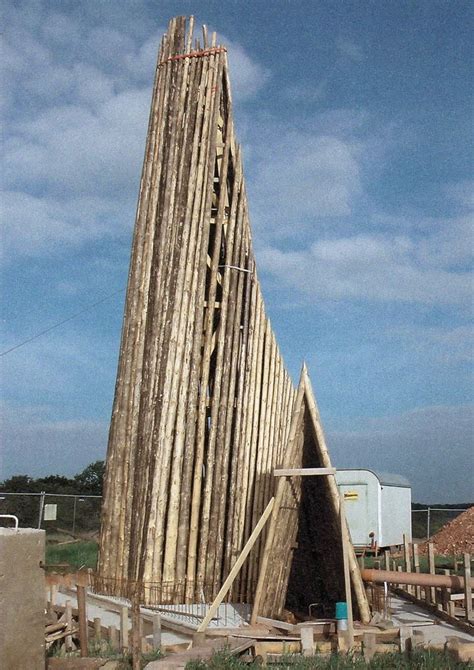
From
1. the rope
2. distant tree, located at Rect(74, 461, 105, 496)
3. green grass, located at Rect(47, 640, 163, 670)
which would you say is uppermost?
the rope

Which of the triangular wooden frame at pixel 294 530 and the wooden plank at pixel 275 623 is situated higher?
the triangular wooden frame at pixel 294 530

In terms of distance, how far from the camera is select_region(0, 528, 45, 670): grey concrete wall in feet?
19.4

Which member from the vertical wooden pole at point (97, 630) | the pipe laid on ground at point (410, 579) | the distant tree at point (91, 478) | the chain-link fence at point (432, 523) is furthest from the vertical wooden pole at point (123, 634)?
the distant tree at point (91, 478)

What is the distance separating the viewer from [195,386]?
39.5ft

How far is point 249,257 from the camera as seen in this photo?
1304 cm

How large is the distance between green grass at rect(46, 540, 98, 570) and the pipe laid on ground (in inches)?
271

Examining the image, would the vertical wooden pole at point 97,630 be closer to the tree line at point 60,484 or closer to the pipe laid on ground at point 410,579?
the pipe laid on ground at point 410,579

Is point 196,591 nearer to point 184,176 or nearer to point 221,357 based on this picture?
point 221,357

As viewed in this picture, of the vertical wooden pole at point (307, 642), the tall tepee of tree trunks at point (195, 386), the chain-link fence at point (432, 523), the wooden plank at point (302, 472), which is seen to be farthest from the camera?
the chain-link fence at point (432, 523)

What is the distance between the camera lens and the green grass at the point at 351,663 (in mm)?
6844

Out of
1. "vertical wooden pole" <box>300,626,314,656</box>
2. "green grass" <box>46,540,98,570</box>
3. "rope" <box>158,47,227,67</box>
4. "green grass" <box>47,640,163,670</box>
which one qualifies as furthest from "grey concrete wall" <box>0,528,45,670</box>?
"rope" <box>158,47,227,67</box>

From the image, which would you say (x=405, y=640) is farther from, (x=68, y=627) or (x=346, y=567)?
(x=68, y=627)

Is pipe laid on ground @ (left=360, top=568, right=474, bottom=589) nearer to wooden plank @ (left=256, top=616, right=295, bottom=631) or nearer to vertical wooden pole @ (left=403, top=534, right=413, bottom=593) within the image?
wooden plank @ (left=256, top=616, right=295, bottom=631)

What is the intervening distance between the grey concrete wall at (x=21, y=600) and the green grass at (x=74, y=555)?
30.6 feet
